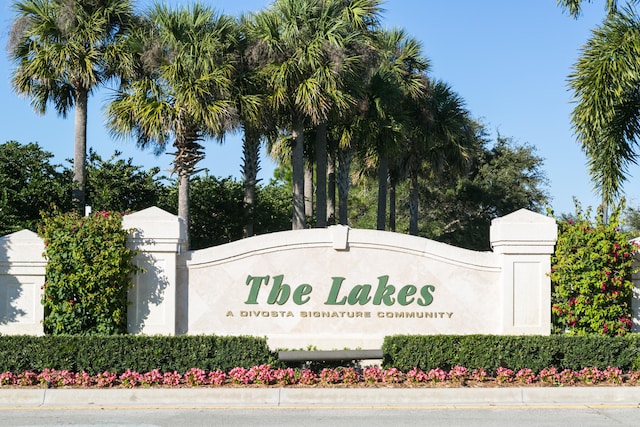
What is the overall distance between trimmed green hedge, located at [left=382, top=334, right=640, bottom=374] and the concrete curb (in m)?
1.18

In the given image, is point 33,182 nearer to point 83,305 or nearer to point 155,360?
point 83,305

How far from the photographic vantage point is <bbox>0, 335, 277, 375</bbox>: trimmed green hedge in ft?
40.5

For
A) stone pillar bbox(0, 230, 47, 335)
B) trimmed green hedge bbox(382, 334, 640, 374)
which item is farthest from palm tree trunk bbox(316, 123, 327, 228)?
trimmed green hedge bbox(382, 334, 640, 374)

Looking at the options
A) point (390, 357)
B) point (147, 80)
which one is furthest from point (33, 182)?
point (390, 357)

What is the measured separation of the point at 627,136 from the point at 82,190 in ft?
46.5

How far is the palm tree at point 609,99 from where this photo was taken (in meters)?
16.6

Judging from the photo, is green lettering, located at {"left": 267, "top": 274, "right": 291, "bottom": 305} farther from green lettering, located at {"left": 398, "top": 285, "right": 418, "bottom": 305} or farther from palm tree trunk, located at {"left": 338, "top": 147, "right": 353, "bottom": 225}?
palm tree trunk, located at {"left": 338, "top": 147, "right": 353, "bottom": 225}

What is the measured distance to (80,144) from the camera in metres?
22.8

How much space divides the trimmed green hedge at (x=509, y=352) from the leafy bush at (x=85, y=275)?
15.6 ft

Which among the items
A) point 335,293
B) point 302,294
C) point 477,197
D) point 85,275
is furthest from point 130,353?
point 477,197

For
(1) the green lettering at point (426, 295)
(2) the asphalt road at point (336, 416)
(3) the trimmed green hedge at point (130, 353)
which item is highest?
(1) the green lettering at point (426, 295)

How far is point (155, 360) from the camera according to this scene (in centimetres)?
1242

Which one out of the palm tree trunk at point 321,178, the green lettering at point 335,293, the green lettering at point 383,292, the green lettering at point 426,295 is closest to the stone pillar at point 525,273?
the green lettering at point 426,295

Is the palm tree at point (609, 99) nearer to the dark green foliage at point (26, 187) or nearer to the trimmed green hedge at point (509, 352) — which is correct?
the trimmed green hedge at point (509, 352)
